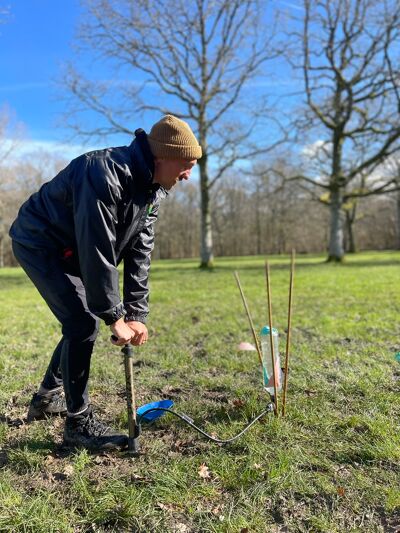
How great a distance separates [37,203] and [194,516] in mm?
2063

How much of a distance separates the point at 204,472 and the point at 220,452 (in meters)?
0.25

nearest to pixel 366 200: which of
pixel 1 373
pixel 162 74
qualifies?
pixel 162 74

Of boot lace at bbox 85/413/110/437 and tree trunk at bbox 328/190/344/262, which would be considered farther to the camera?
tree trunk at bbox 328/190/344/262

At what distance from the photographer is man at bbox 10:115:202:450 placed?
2453mm

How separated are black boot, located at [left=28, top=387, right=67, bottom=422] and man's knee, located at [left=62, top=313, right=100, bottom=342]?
2.74 feet

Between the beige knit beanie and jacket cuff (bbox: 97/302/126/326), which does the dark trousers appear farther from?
the beige knit beanie

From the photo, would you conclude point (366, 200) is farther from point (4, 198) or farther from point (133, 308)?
point (133, 308)

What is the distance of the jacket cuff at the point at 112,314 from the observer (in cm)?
251

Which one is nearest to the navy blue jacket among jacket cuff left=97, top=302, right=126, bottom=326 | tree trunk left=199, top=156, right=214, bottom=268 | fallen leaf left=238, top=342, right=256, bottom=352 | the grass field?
jacket cuff left=97, top=302, right=126, bottom=326

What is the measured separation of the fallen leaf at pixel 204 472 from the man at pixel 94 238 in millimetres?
568

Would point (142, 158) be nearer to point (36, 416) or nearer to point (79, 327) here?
point (79, 327)

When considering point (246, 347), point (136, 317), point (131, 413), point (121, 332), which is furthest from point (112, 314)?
point (246, 347)

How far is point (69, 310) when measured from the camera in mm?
2799

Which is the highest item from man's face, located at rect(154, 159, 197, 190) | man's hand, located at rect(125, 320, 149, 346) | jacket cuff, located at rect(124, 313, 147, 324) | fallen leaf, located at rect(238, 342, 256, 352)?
man's face, located at rect(154, 159, 197, 190)
